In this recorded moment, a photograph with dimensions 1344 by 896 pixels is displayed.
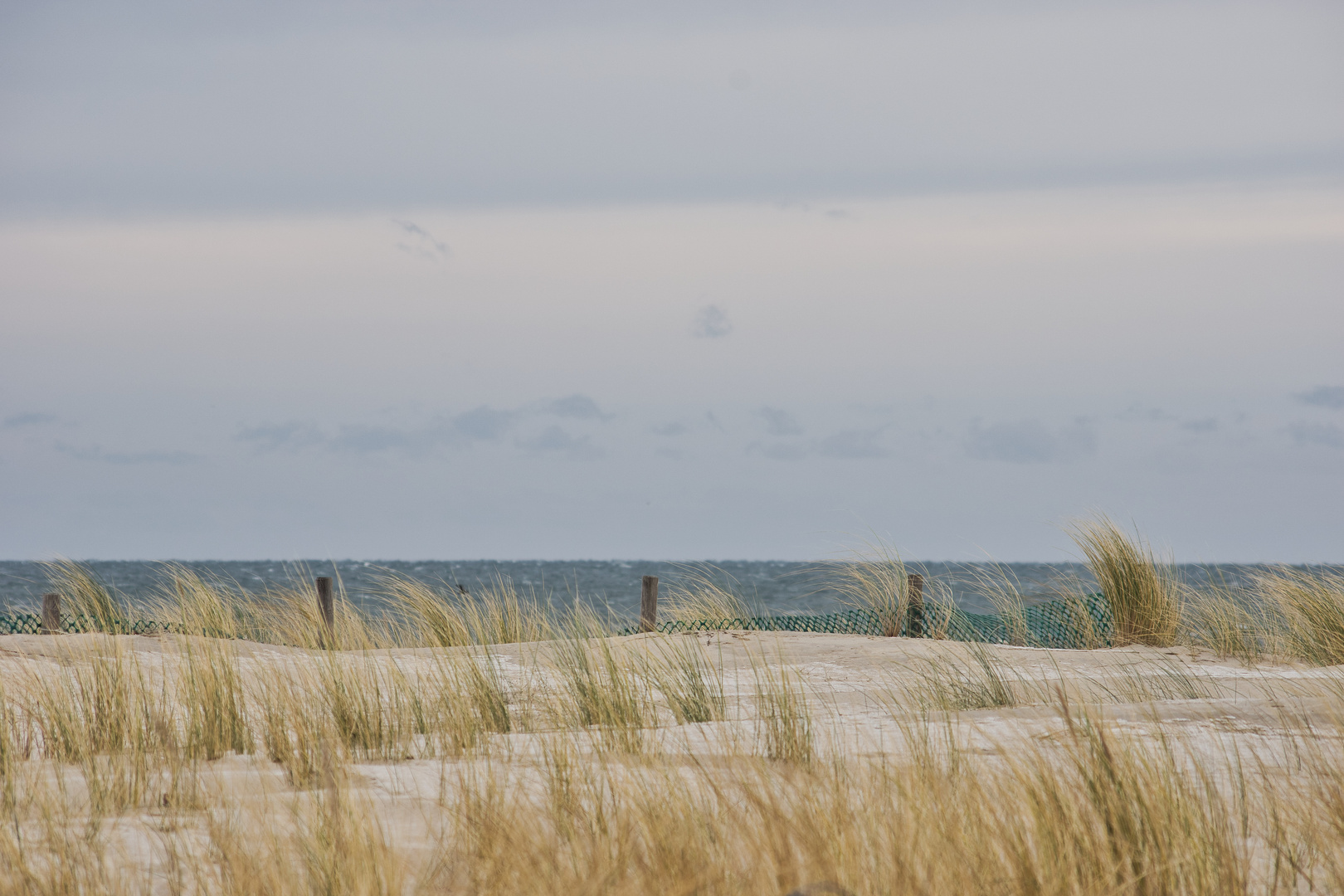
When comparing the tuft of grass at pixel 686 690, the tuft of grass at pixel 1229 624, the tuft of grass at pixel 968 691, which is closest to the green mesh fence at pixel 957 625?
the tuft of grass at pixel 1229 624

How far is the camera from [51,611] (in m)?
8.93

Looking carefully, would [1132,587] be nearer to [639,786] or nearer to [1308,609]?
[1308,609]

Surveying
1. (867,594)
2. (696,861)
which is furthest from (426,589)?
(696,861)

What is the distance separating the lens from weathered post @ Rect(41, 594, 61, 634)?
8.80 m

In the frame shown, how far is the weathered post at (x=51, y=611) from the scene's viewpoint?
880cm

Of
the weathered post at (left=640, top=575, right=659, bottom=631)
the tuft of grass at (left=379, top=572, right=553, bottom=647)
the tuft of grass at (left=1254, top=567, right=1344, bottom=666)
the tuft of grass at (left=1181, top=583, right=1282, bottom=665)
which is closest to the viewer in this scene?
the tuft of grass at (left=1254, top=567, right=1344, bottom=666)

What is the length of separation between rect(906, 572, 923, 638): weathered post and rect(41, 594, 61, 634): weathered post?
7587mm

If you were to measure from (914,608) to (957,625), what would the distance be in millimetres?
384

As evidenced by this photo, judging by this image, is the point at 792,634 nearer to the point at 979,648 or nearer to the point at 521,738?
the point at 979,648

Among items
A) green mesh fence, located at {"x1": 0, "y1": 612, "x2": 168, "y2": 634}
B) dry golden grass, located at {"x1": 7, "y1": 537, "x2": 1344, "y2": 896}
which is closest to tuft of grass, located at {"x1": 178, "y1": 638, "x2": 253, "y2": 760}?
dry golden grass, located at {"x1": 7, "y1": 537, "x2": 1344, "y2": 896}

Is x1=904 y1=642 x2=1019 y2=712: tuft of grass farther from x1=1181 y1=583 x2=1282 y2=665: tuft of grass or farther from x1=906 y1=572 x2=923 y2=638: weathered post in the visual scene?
x1=906 y1=572 x2=923 y2=638: weathered post

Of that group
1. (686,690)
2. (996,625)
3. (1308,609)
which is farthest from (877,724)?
(996,625)

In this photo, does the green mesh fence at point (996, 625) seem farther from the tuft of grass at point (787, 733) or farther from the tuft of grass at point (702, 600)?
the tuft of grass at point (787, 733)

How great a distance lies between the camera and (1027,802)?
2361 millimetres
